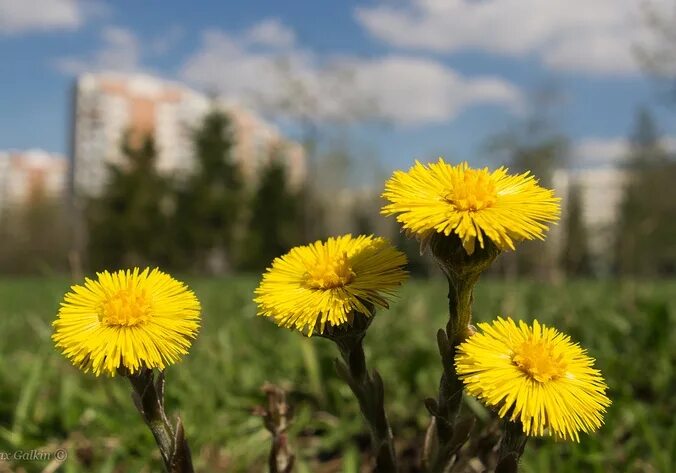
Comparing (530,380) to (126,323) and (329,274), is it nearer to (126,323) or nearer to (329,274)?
(329,274)

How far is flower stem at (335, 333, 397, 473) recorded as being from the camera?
0.98 metres

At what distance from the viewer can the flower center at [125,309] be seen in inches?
32.5

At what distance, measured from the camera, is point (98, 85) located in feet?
252

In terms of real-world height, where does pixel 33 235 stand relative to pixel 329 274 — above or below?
below

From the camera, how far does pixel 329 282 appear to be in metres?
0.90

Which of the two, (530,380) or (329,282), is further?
(329,282)

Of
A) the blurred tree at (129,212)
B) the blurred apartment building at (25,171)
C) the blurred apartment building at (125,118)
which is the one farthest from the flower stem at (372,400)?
the blurred apartment building at (25,171)

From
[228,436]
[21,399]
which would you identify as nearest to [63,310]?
[228,436]

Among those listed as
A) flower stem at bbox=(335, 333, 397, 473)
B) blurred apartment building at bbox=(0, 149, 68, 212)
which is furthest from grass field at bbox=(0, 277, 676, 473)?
blurred apartment building at bbox=(0, 149, 68, 212)

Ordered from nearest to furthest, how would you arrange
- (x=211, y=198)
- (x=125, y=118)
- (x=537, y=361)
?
(x=537, y=361), (x=211, y=198), (x=125, y=118)

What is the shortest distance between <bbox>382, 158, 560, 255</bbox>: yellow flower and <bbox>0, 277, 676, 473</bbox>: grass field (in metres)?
0.96

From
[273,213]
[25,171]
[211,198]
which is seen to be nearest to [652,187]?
[273,213]

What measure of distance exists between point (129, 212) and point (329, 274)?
3730 cm

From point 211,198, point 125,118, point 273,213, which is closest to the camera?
point 211,198
